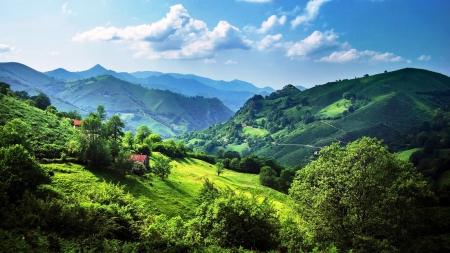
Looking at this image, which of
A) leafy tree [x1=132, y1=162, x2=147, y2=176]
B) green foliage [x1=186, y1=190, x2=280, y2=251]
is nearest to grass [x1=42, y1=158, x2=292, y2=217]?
Result: leafy tree [x1=132, y1=162, x2=147, y2=176]

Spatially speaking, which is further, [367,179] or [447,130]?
[447,130]

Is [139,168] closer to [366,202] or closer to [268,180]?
[366,202]

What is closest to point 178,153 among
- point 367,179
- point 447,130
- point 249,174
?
point 249,174

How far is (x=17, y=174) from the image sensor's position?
108ft

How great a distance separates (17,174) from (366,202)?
43.8 metres

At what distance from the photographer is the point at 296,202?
3712 centimetres

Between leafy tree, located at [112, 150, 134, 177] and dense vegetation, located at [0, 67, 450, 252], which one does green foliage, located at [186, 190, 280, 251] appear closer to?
dense vegetation, located at [0, 67, 450, 252]

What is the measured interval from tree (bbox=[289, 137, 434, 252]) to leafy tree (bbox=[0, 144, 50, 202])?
118 ft

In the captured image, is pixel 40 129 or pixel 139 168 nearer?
pixel 139 168

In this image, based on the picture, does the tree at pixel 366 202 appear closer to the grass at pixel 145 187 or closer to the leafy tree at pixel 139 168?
the grass at pixel 145 187

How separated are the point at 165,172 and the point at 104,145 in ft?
56.5

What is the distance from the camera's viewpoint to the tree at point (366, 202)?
29266 millimetres

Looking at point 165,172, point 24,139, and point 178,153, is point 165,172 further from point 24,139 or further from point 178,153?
point 178,153

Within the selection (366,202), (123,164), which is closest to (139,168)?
(123,164)
